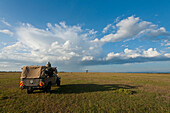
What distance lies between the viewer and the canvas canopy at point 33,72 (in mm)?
10215

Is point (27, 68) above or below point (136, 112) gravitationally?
above

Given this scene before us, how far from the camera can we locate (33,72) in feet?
34.4

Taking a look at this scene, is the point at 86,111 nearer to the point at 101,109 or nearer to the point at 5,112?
the point at 101,109

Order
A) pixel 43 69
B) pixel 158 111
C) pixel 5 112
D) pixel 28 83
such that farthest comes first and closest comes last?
1. pixel 43 69
2. pixel 28 83
3. pixel 158 111
4. pixel 5 112

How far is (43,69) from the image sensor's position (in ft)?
35.5

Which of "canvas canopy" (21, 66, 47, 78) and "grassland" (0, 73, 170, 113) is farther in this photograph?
"canvas canopy" (21, 66, 47, 78)

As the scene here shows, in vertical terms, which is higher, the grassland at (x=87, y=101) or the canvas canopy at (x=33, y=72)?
the canvas canopy at (x=33, y=72)

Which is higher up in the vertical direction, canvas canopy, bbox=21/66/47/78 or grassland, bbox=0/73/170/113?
canvas canopy, bbox=21/66/47/78

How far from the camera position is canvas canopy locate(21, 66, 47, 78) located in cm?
1021

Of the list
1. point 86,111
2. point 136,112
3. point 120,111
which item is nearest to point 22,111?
point 86,111

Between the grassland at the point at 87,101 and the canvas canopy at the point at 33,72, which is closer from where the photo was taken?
the grassland at the point at 87,101

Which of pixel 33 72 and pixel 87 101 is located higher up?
pixel 33 72

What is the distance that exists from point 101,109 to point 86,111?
3.51 ft

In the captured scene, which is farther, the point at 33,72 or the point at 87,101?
the point at 33,72
